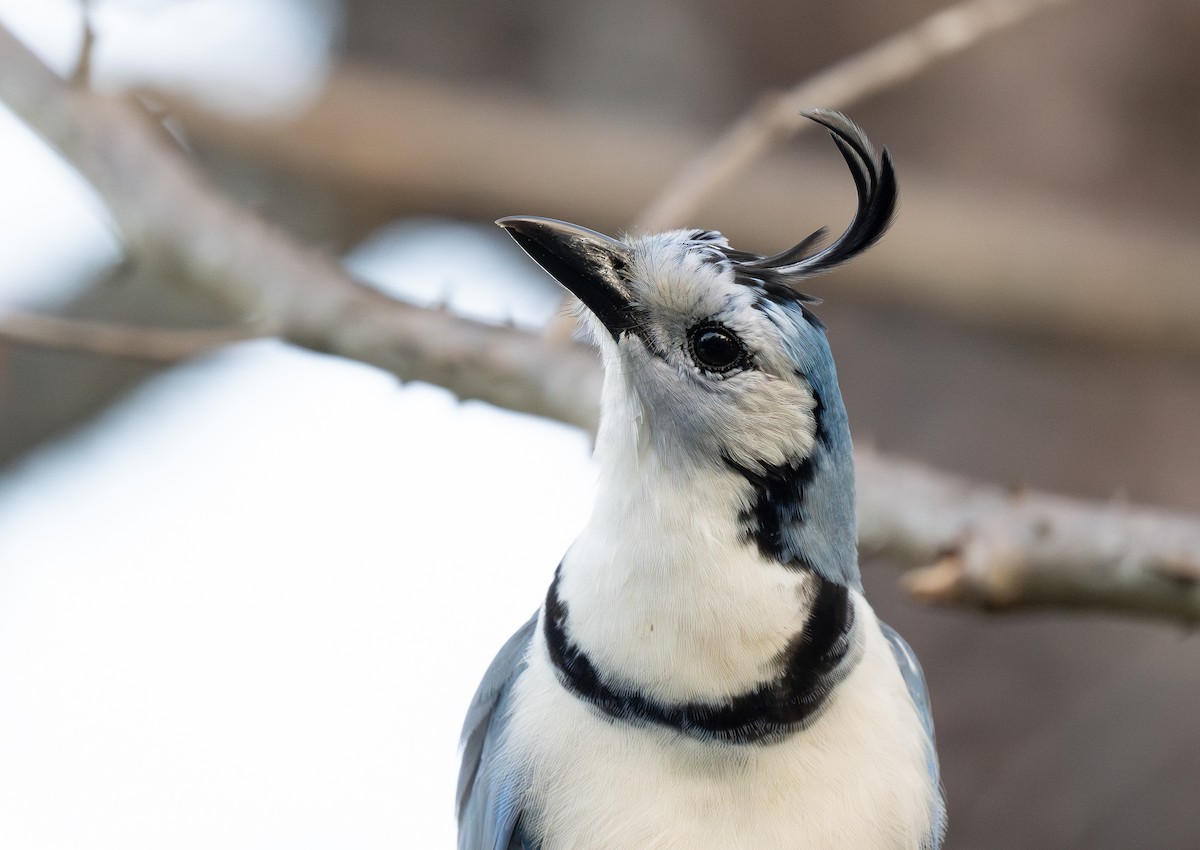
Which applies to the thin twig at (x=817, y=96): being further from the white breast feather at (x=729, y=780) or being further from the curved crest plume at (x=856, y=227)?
the white breast feather at (x=729, y=780)

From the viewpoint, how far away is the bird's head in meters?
1.69

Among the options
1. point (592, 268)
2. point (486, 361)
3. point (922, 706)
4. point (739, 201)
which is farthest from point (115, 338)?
point (739, 201)

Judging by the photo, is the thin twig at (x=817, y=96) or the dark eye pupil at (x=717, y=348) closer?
the dark eye pupil at (x=717, y=348)

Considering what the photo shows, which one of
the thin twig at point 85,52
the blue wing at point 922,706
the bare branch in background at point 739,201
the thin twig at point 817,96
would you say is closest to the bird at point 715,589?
the blue wing at point 922,706

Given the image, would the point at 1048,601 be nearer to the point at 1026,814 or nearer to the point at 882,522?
the point at 882,522

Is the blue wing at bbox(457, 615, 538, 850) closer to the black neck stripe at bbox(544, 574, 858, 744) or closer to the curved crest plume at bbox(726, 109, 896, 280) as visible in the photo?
the black neck stripe at bbox(544, 574, 858, 744)

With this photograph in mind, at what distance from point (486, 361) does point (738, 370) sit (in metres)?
0.73

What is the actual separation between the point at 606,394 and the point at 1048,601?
0.98m

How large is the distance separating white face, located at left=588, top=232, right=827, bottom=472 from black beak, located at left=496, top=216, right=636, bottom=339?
17 mm

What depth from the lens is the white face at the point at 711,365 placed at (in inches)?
66.6

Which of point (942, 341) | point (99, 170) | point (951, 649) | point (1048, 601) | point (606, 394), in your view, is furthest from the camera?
point (942, 341)

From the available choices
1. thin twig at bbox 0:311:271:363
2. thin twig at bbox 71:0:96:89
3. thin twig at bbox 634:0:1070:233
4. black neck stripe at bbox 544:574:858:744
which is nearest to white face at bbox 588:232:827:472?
black neck stripe at bbox 544:574:858:744

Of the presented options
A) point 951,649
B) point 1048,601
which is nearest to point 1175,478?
point 951,649

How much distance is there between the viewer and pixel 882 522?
224 centimetres
